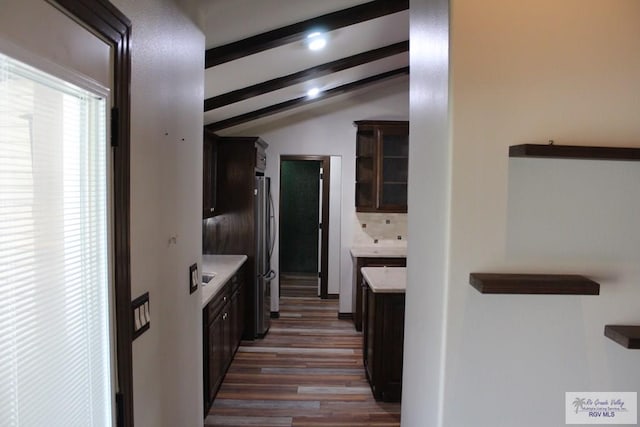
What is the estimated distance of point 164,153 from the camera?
170cm

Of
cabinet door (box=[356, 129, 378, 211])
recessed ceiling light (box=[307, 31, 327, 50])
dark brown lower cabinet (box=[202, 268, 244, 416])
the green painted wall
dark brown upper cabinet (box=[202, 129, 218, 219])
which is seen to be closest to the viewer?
recessed ceiling light (box=[307, 31, 327, 50])

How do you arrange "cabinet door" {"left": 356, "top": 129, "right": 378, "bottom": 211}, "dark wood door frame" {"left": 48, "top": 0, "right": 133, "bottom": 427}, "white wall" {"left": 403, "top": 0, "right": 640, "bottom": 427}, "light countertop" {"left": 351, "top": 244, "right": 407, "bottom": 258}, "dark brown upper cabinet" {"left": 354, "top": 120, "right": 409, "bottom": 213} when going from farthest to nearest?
"cabinet door" {"left": 356, "top": 129, "right": 378, "bottom": 211}
"dark brown upper cabinet" {"left": 354, "top": 120, "right": 409, "bottom": 213}
"light countertop" {"left": 351, "top": 244, "right": 407, "bottom": 258}
"white wall" {"left": 403, "top": 0, "right": 640, "bottom": 427}
"dark wood door frame" {"left": 48, "top": 0, "right": 133, "bottom": 427}

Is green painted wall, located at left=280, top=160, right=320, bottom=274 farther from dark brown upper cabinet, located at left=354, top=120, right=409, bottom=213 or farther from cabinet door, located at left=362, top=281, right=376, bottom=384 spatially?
cabinet door, located at left=362, top=281, right=376, bottom=384

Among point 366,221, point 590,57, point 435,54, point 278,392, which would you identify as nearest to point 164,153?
point 435,54

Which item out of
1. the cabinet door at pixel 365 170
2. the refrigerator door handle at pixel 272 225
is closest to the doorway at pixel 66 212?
the refrigerator door handle at pixel 272 225

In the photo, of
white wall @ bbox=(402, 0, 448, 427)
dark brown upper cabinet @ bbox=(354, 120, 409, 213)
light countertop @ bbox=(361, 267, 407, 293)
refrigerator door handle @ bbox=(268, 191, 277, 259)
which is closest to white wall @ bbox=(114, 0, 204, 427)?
white wall @ bbox=(402, 0, 448, 427)

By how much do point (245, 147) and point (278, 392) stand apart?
2.41 m

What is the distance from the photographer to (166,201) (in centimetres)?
172

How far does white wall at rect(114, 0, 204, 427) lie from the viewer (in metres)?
1.45

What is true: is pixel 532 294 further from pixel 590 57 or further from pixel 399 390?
pixel 399 390

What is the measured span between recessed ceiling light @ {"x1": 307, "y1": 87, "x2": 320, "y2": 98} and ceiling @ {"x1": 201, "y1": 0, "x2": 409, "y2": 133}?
0.05 metres

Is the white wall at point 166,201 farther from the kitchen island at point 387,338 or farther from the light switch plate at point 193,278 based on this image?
the kitchen island at point 387,338

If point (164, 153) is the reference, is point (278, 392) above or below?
below

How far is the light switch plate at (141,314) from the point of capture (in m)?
1.41
